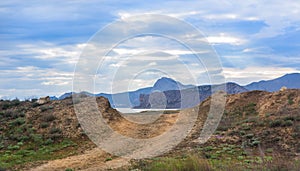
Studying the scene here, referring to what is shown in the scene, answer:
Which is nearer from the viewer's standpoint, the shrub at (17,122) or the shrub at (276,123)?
the shrub at (276,123)

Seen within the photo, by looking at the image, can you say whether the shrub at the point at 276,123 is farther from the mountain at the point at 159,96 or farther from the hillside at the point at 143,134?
the mountain at the point at 159,96

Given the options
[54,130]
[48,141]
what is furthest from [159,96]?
[48,141]

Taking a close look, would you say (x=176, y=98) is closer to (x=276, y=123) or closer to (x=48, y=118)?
(x=48, y=118)

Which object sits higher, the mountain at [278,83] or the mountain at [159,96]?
the mountain at [278,83]

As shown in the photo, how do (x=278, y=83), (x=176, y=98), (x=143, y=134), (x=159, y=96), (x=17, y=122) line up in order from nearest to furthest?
1. (x=143, y=134)
2. (x=17, y=122)
3. (x=159, y=96)
4. (x=176, y=98)
5. (x=278, y=83)

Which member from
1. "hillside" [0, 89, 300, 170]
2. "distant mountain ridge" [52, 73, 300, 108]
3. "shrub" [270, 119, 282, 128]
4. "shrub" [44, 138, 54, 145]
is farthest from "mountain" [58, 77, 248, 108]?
"shrub" [270, 119, 282, 128]

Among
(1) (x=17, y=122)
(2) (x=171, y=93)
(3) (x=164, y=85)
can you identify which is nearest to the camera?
(1) (x=17, y=122)

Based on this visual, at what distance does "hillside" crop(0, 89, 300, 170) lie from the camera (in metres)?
14.6

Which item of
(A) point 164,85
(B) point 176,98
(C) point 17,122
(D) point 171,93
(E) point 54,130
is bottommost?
(E) point 54,130

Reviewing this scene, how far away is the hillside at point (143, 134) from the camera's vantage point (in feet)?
48.0

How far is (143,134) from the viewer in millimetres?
20484

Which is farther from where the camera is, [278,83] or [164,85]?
[278,83]

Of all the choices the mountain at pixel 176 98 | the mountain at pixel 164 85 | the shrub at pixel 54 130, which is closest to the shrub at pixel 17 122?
the shrub at pixel 54 130

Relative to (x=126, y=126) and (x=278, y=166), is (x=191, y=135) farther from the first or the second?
(x=278, y=166)
